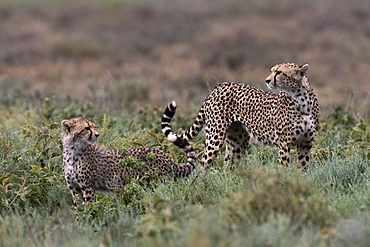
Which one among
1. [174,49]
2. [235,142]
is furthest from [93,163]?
[174,49]

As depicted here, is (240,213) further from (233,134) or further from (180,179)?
(233,134)

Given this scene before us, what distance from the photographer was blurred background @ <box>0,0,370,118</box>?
505 inches

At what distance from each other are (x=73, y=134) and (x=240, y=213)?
75.4 inches

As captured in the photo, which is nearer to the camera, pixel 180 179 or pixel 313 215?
pixel 313 215

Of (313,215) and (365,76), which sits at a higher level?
(313,215)

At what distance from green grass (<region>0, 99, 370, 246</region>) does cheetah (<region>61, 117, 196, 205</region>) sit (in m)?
0.18

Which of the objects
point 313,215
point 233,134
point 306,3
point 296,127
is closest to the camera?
point 313,215

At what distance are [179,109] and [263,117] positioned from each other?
3.93 metres

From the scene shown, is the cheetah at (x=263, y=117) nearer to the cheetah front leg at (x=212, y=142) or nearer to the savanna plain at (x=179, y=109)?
the cheetah front leg at (x=212, y=142)

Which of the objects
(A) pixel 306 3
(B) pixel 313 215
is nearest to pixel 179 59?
(A) pixel 306 3

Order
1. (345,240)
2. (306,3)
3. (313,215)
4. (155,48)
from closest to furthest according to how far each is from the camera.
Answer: (345,240)
(313,215)
(155,48)
(306,3)

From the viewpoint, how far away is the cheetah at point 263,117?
17.4 ft

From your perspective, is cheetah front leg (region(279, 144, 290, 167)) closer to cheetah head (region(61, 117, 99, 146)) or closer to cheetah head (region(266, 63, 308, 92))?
cheetah head (region(266, 63, 308, 92))

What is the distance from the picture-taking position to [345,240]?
3.57 m
